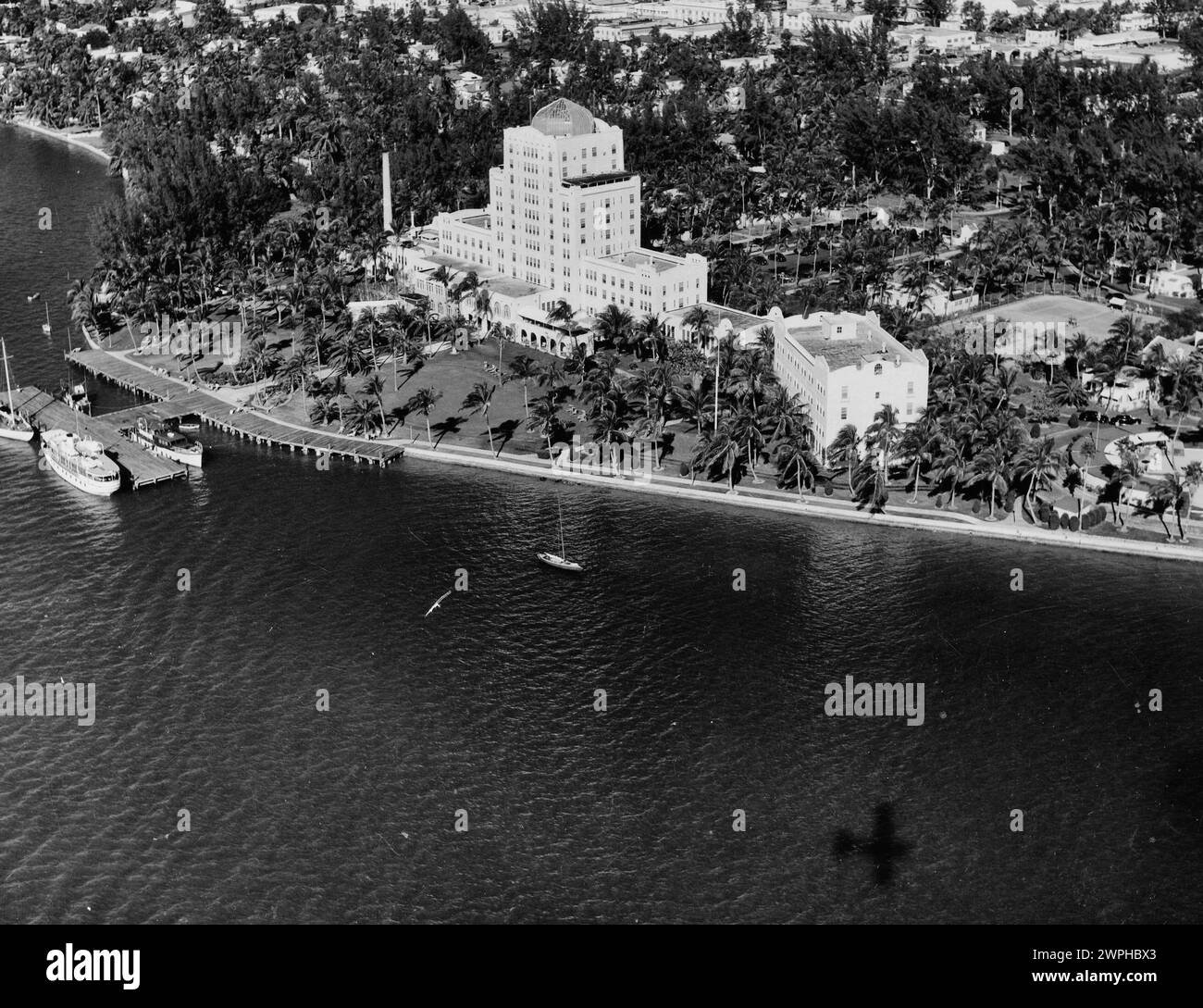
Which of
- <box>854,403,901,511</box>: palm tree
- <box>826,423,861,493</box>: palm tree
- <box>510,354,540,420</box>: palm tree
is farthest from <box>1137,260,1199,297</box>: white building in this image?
<box>510,354,540,420</box>: palm tree

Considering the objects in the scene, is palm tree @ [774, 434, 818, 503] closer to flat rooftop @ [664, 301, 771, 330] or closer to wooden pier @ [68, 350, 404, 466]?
flat rooftop @ [664, 301, 771, 330]

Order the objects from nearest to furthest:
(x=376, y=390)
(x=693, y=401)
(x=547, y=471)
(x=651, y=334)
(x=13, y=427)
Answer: (x=547, y=471), (x=693, y=401), (x=13, y=427), (x=376, y=390), (x=651, y=334)

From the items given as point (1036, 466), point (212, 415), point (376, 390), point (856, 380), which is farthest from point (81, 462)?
point (1036, 466)

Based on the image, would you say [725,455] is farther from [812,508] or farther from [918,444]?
[918,444]

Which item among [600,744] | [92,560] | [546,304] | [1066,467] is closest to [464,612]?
[600,744]

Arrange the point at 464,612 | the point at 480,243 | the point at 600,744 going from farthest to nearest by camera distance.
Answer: the point at 480,243 → the point at 464,612 → the point at 600,744
